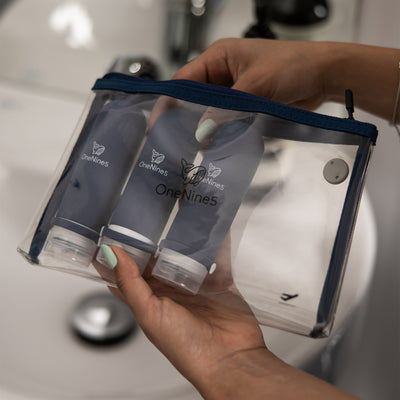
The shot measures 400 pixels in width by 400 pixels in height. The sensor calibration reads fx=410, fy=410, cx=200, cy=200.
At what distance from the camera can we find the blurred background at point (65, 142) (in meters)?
0.50

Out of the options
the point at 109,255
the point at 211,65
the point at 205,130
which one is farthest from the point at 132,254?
the point at 211,65

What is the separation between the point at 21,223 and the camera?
64 cm

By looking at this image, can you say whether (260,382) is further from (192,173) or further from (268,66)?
(268,66)

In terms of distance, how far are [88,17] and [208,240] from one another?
64cm

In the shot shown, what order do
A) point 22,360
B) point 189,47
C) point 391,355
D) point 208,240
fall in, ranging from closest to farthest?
point 208,240, point 22,360, point 391,355, point 189,47

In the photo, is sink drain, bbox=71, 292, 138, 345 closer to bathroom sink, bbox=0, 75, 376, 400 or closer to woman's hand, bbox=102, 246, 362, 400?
bathroom sink, bbox=0, 75, 376, 400

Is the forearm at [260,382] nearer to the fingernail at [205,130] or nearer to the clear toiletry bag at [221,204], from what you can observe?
the clear toiletry bag at [221,204]

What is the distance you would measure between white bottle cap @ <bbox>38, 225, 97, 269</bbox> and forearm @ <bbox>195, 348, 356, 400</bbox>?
0.16 m

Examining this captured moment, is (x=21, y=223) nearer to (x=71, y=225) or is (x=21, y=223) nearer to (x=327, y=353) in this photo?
(x=71, y=225)

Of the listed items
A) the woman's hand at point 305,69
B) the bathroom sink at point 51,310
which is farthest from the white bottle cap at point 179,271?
the woman's hand at point 305,69

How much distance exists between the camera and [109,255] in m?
0.37

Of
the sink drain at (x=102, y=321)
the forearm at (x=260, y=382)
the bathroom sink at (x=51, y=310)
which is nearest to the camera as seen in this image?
the forearm at (x=260, y=382)

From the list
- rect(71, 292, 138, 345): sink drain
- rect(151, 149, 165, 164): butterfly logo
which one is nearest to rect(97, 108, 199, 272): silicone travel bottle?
rect(151, 149, 165, 164): butterfly logo

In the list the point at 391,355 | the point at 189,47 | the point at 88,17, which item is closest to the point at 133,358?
the point at 391,355
